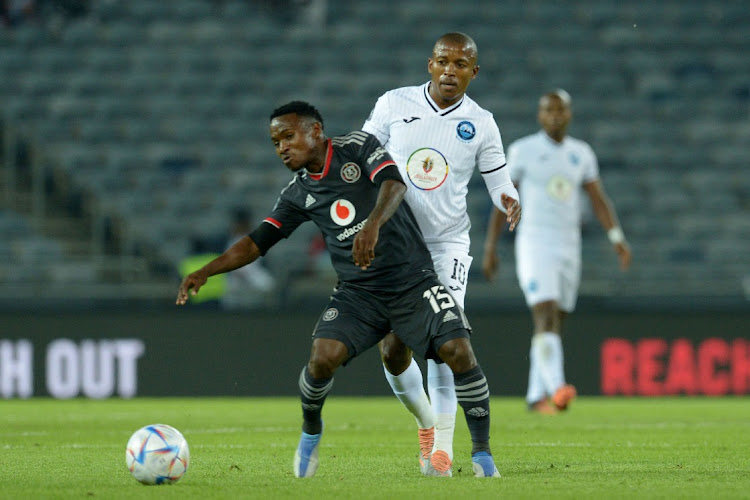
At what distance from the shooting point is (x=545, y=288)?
33.7ft

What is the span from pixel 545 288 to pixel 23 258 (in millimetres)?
6330

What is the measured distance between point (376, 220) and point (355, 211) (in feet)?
1.11

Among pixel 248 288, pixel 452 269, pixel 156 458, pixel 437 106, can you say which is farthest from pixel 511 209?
pixel 248 288

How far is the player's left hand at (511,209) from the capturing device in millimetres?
5922

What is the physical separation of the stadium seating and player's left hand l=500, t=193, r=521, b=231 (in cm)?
870

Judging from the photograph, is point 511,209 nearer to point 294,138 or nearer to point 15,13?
point 294,138

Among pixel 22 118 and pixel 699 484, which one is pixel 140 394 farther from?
pixel 699 484

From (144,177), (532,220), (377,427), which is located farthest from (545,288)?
(144,177)

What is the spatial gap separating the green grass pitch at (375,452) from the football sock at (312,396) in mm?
233

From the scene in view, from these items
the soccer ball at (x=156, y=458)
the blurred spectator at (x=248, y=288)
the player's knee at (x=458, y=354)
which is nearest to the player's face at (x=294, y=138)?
the player's knee at (x=458, y=354)

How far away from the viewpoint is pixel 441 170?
6191 mm

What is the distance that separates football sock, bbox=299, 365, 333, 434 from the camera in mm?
5594

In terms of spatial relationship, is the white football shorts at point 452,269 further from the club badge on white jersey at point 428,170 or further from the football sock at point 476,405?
the football sock at point 476,405

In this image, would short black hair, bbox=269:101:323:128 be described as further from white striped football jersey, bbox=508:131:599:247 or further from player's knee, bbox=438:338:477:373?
white striped football jersey, bbox=508:131:599:247
